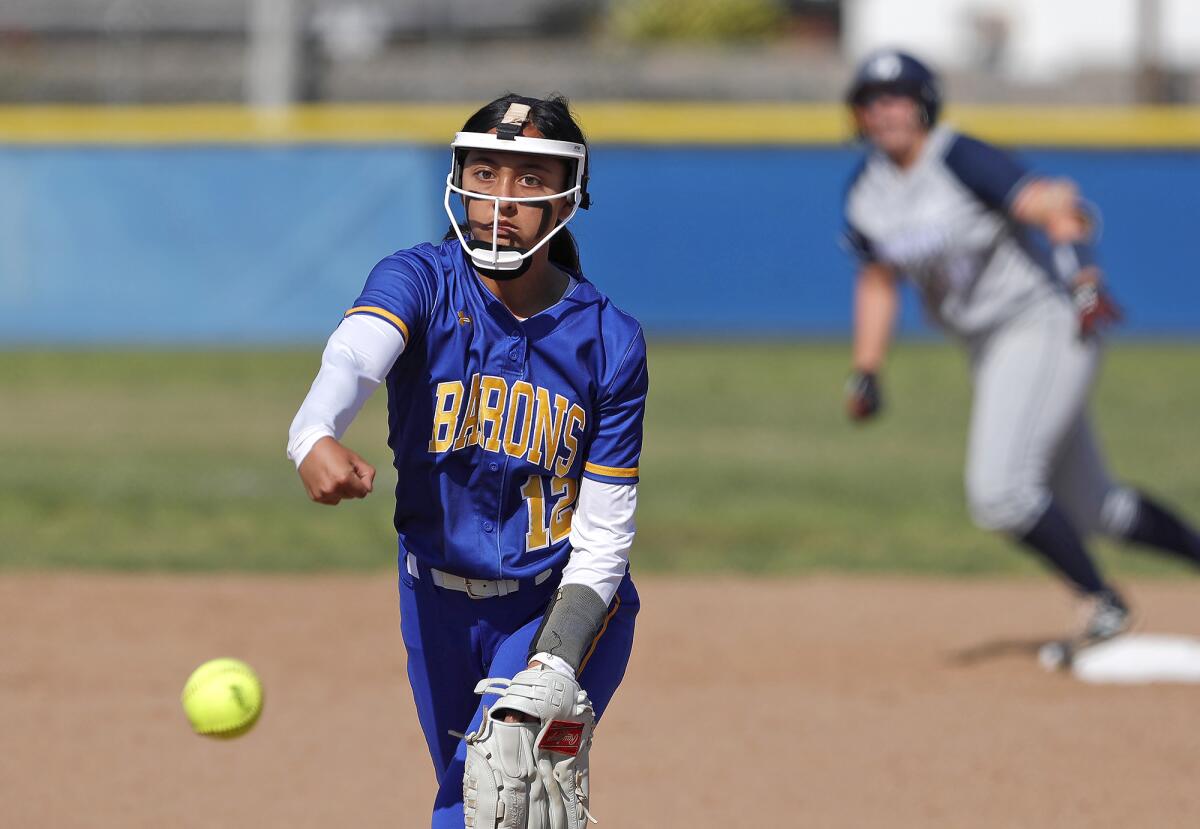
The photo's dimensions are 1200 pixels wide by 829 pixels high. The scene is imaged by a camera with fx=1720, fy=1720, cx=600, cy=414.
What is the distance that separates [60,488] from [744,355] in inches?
341

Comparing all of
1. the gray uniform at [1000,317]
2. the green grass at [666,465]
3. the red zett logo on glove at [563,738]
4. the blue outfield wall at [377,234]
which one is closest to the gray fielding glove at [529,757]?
the red zett logo on glove at [563,738]

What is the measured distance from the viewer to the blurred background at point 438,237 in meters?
9.91

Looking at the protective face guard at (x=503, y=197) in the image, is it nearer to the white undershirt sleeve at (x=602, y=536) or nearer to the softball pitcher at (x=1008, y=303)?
the white undershirt sleeve at (x=602, y=536)

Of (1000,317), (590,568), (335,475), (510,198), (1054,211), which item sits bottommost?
(1000,317)

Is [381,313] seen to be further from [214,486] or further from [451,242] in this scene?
[214,486]

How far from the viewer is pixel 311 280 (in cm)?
1822

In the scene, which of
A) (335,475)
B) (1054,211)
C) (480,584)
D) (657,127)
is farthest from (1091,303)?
(657,127)

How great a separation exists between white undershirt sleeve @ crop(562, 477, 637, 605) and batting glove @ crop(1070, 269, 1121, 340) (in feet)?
10.1

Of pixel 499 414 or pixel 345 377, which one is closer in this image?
pixel 345 377

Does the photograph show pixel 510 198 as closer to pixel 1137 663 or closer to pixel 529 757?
pixel 529 757

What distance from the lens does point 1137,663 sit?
641 cm

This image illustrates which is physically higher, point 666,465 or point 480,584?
point 480,584

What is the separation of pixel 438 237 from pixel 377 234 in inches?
26.3

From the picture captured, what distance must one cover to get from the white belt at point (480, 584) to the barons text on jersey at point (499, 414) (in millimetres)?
30
